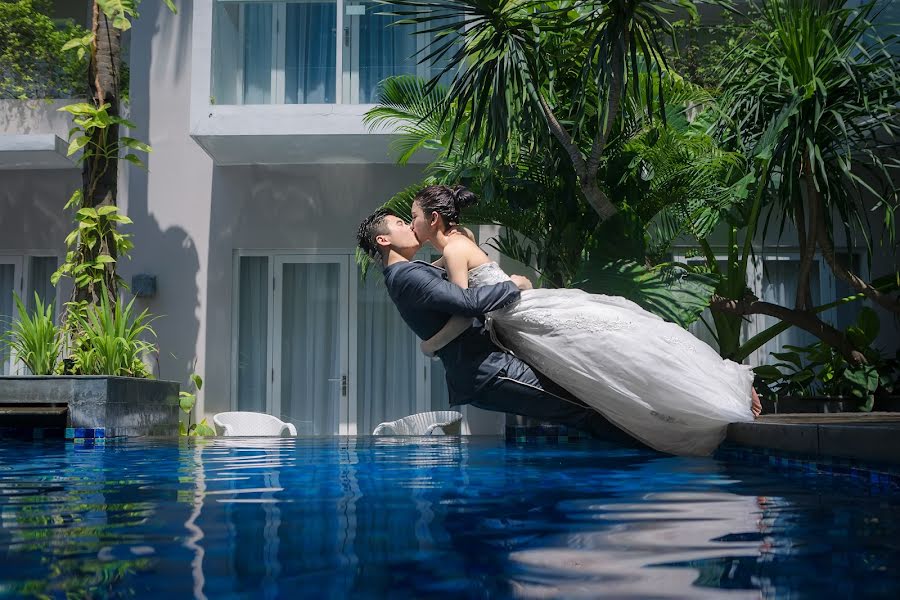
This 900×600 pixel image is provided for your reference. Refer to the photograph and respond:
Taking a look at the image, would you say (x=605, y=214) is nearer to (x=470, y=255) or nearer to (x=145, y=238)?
(x=470, y=255)

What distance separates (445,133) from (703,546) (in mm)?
6390

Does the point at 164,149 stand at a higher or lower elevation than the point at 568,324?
higher

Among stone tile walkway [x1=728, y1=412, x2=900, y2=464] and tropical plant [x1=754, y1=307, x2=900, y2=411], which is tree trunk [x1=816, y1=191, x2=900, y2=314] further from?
stone tile walkway [x1=728, y1=412, x2=900, y2=464]

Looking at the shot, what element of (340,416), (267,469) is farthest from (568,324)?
(340,416)

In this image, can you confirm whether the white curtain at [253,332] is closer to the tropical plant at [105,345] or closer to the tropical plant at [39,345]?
the tropical plant at [105,345]

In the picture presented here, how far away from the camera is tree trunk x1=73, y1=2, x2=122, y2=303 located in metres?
9.49

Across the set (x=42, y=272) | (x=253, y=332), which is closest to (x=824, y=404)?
(x=253, y=332)

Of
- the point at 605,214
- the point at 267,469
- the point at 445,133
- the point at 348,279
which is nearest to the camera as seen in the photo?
the point at 267,469

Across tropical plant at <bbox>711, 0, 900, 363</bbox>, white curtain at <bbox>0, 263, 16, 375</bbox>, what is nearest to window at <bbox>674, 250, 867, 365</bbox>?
tropical plant at <bbox>711, 0, 900, 363</bbox>

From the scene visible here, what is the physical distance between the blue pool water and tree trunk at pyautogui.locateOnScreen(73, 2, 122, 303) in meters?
6.10

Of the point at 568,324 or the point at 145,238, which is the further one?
the point at 145,238

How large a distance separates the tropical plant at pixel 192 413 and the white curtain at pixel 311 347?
0.92m

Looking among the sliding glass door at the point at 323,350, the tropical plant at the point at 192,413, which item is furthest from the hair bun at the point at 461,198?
the tropical plant at the point at 192,413

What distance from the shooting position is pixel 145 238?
1137 cm
